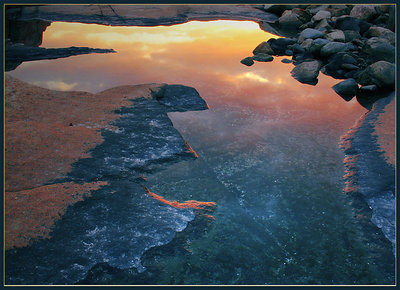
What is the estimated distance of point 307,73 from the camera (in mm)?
6512

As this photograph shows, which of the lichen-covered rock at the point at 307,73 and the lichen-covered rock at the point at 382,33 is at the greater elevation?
the lichen-covered rock at the point at 382,33

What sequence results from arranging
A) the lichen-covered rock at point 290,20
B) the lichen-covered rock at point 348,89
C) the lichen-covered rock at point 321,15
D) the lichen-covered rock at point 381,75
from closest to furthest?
the lichen-covered rock at point 381,75
the lichen-covered rock at point 348,89
the lichen-covered rock at point 321,15
the lichen-covered rock at point 290,20

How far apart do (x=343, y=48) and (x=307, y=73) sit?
1373 millimetres

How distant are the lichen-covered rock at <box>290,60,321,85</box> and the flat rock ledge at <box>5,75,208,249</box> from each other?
2.21 meters

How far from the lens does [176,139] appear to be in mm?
4176

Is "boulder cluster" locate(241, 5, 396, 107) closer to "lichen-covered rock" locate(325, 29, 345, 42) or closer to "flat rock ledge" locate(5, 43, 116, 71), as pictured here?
"lichen-covered rock" locate(325, 29, 345, 42)

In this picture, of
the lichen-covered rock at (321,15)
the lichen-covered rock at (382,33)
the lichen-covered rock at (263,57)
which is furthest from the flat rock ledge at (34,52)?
the lichen-covered rock at (382,33)

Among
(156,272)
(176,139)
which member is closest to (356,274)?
(156,272)

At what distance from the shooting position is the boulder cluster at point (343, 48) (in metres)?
5.90

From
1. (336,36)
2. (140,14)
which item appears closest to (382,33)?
(336,36)

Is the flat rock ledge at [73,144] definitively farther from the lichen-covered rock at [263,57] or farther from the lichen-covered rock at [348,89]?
the lichen-covered rock at [263,57]

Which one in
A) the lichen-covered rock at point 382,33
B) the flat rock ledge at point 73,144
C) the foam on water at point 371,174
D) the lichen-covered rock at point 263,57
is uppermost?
the lichen-covered rock at point 382,33

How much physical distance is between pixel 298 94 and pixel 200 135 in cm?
227

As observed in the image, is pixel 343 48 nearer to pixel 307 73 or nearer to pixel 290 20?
pixel 307 73
